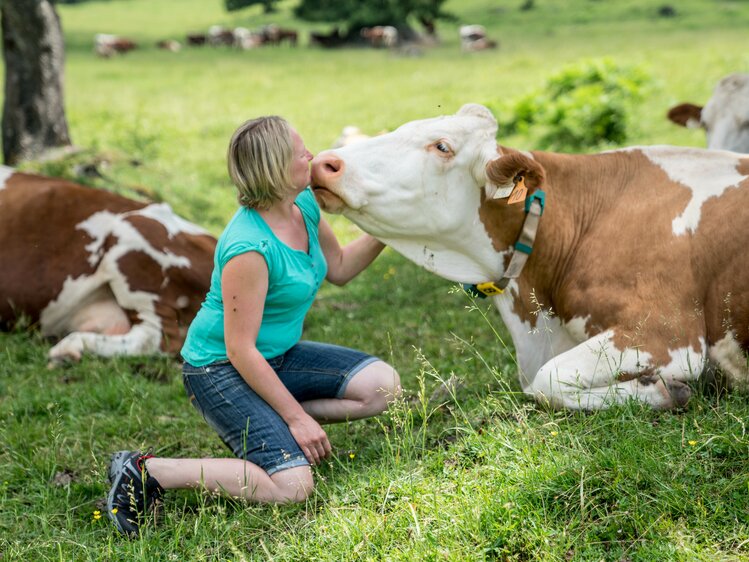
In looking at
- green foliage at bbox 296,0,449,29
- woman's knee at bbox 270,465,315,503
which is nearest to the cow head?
woman's knee at bbox 270,465,315,503

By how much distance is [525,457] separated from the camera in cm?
349

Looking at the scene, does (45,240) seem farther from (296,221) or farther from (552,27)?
(552,27)

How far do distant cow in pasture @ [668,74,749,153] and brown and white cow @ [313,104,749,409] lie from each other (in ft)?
8.60

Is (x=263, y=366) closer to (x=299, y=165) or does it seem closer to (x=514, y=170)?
(x=299, y=165)

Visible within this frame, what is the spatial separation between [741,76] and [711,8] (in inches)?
1296

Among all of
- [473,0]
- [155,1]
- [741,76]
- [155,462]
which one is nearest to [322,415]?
[155,462]

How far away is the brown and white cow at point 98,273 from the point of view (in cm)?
630

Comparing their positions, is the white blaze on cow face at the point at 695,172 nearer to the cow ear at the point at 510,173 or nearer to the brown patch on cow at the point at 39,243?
the cow ear at the point at 510,173

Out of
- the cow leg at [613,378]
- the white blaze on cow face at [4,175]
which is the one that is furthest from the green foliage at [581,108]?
the cow leg at [613,378]

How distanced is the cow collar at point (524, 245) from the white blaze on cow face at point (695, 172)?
61 centimetres

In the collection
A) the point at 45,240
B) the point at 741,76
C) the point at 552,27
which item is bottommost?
the point at 552,27

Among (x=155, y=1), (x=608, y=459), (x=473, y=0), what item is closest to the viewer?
(x=608, y=459)

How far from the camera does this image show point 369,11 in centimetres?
4144

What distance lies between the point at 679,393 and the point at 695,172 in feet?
3.71
